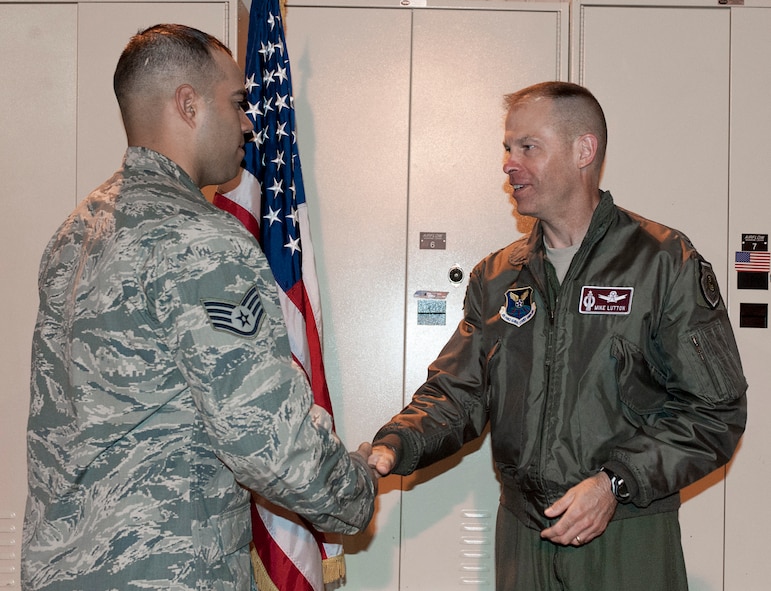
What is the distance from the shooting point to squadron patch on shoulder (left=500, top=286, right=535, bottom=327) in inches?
91.5

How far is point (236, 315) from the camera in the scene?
1521 mm

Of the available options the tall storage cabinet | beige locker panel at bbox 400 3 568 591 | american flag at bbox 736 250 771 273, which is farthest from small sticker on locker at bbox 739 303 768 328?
beige locker panel at bbox 400 3 568 591

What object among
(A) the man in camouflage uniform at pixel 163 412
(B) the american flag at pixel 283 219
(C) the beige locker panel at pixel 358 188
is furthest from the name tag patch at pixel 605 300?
(C) the beige locker panel at pixel 358 188

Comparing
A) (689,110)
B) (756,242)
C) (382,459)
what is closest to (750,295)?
→ (756,242)

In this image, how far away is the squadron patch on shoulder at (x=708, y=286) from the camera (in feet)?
7.11

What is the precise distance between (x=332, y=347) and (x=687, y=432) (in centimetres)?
167

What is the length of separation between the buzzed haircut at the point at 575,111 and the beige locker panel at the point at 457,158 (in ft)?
3.14

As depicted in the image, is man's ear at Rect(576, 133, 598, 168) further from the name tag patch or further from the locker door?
the locker door

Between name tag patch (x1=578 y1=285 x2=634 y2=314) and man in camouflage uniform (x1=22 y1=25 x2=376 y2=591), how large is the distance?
0.87 m

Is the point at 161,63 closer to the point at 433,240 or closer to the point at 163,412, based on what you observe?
the point at 163,412

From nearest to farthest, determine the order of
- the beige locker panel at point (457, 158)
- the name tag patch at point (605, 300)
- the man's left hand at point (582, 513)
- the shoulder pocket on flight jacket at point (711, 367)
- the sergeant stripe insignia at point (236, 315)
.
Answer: the sergeant stripe insignia at point (236, 315) → the man's left hand at point (582, 513) → the shoulder pocket on flight jacket at point (711, 367) → the name tag patch at point (605, 300) → the beige locker panel at point (457, 158)

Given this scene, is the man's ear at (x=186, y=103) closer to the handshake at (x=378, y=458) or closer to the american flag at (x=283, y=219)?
the handshake at (x=378, y=458)

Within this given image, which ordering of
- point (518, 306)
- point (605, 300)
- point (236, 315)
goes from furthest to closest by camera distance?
point (518, 306) → point (605, 300) → point (236, 315)

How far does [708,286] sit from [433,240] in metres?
1.42
